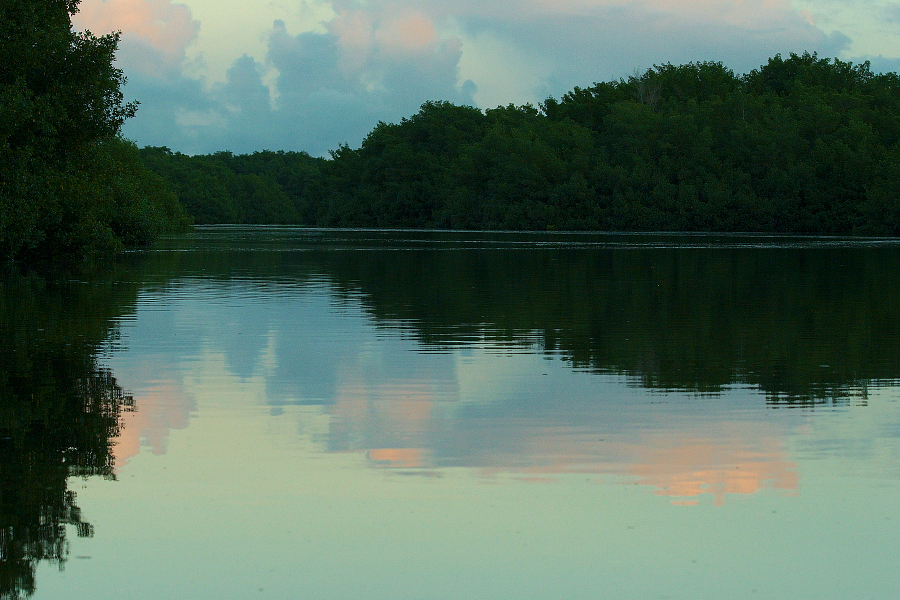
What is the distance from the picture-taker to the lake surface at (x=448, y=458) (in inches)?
246

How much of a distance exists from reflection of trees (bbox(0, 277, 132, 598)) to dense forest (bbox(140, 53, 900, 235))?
270ft

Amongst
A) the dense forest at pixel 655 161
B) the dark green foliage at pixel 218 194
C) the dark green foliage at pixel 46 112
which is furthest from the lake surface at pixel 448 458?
the dark green foliage at pixel 218 194

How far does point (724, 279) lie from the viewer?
31656 mm

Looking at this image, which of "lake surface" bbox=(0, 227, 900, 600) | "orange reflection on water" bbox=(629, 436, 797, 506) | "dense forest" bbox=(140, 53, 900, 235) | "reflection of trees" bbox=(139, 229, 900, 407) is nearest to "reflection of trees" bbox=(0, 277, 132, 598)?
"lake surface" bbox=(0, 227, 900, 600)

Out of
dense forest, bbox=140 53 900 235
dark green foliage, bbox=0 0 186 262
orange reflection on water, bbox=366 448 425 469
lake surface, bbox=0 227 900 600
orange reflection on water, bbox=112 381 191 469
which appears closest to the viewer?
lake surface, bbox=0 227 900 600

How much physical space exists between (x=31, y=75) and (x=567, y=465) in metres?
28.3

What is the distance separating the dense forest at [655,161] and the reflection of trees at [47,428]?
270ft

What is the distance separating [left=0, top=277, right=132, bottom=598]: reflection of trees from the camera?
6684 millimetres

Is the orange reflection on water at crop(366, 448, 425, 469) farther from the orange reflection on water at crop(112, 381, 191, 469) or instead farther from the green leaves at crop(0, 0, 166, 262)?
the green leaves at crop(0, 0, 166, 262)

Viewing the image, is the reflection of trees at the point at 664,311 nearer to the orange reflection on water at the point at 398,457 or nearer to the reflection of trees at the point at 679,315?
the reflection of trees at the point at 679,315

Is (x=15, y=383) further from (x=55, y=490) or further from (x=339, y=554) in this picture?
(x=339, y=554)

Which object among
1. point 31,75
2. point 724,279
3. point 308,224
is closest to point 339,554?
point 724,279

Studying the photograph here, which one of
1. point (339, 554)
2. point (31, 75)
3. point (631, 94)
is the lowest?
point (339, 554)

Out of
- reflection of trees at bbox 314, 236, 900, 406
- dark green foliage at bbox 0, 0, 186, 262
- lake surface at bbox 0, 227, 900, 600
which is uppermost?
dark green foliage at bbox 0, 0, 186, 262
